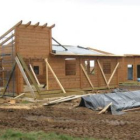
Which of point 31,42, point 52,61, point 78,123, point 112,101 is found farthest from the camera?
point 52,61

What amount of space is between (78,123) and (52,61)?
1103 centimetres

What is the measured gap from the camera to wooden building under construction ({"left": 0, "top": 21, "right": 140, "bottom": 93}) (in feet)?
60.0

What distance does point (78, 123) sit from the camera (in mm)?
9422

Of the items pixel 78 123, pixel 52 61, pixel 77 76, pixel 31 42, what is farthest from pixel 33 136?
pixel 77 76

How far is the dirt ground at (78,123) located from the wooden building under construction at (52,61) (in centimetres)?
679

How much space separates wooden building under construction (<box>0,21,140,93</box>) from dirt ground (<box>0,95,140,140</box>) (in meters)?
6.79

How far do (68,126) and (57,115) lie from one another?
2428 mm

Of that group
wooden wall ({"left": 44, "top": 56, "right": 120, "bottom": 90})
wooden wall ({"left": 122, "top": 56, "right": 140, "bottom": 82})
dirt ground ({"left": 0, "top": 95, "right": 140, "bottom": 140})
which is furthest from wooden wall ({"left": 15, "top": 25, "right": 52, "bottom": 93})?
wooden wall ({"left": 122, "top": 56, "right": 140, "bottom": 82})

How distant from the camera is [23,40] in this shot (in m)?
18.3

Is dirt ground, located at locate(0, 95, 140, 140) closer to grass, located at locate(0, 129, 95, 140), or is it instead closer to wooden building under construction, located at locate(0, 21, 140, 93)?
grass, located at locate(0, 129, 95, 140)

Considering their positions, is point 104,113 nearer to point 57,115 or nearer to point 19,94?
point 57,115

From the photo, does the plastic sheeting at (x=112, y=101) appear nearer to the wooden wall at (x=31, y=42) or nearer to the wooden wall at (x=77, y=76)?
the wooden wall at (x=31, y=42)

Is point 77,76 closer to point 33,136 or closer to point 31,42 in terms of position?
point 31,42

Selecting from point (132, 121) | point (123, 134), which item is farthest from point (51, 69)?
point (123, 134)
